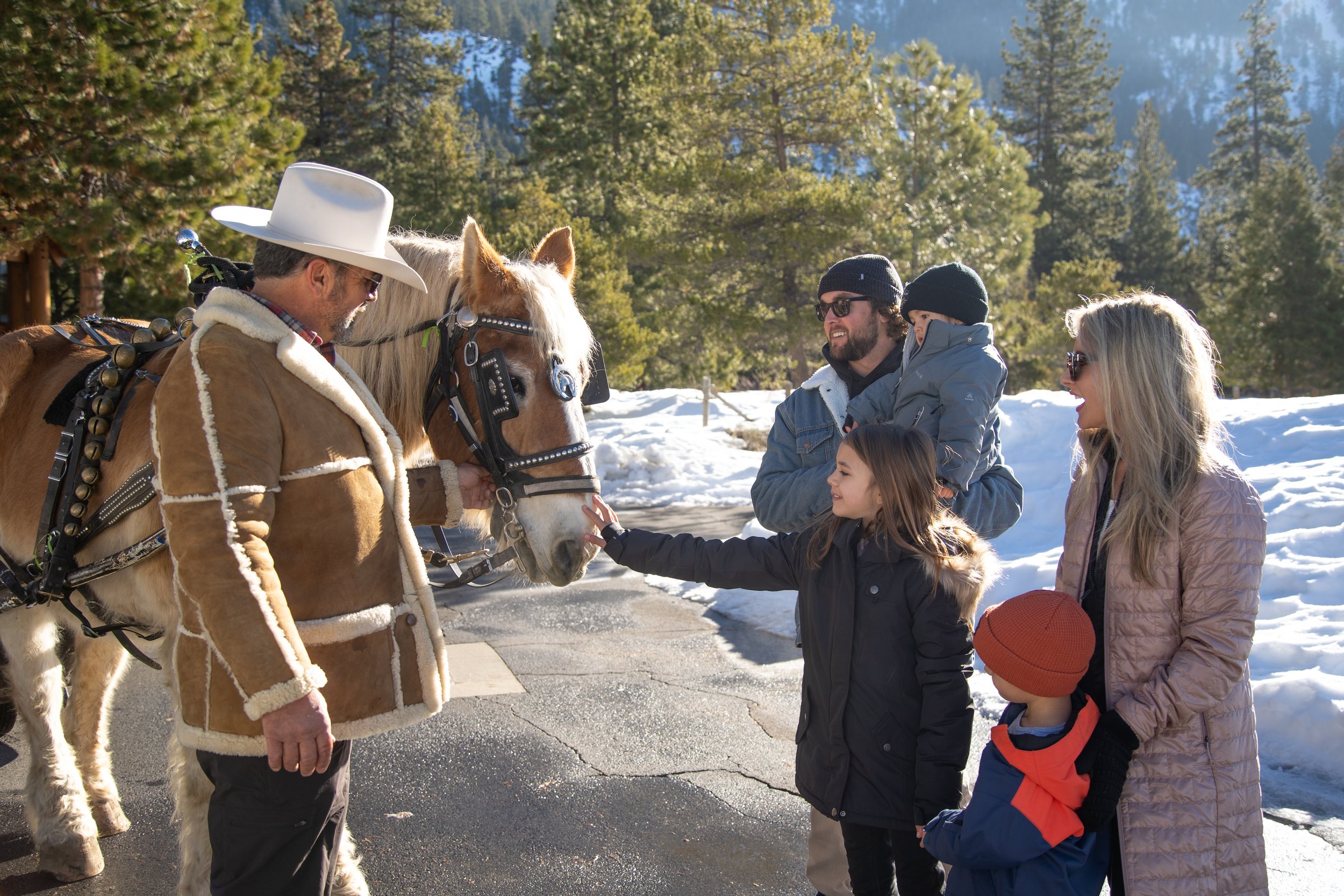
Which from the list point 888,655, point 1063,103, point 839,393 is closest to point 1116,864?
point 888,655

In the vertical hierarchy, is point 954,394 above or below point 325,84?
below

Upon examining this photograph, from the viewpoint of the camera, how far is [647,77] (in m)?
23.7

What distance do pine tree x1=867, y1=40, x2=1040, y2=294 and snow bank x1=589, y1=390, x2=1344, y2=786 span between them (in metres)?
6.34

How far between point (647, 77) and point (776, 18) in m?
7.97

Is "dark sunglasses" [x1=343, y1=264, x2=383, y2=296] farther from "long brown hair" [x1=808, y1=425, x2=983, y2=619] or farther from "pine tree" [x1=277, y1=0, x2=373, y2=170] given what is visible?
"pine tree" [x1=277, y1=0, x2=373, y2=170]

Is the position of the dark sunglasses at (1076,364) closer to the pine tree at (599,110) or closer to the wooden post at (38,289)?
the wooden post at (38,289)

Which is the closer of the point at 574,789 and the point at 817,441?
the point at 817,441

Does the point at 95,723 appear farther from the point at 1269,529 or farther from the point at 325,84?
the point at 325,84

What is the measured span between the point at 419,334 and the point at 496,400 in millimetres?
379

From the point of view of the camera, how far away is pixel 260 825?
1.88 meters

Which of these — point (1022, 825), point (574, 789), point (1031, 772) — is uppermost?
point (1031, 772)

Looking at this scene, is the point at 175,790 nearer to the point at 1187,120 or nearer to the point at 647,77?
the point at 647,77

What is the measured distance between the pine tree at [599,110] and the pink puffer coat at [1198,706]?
79.0 ft

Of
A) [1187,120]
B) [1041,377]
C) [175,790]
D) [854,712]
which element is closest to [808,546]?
[854,712]
